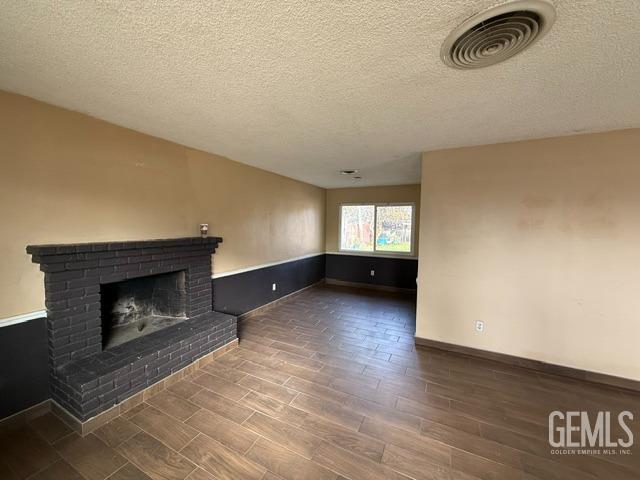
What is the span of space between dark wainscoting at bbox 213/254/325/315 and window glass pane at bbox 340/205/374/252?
1.02 metres

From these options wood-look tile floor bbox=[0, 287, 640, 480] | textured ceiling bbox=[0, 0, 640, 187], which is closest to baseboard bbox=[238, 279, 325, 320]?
wood-look tile floor bbox=[0, 287, 640, 480]

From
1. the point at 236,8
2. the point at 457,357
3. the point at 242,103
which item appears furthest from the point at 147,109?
the point at 457,357

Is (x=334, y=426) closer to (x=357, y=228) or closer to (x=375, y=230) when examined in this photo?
(x=375, y=230)

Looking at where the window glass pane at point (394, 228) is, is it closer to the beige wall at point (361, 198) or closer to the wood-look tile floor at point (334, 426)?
the beige wall at point (361, 198)

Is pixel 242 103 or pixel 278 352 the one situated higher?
pixel 242 103

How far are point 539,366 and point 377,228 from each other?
3717mm

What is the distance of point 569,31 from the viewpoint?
1109 millimetres

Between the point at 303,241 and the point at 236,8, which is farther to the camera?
the point at 303,241

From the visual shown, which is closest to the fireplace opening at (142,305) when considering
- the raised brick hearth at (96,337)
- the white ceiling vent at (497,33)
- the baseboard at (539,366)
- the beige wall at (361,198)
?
the raised brick hearth at (96,337)

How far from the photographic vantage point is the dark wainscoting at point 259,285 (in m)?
3.45

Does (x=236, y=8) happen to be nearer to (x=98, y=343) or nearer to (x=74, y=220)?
(x=74, y=220)

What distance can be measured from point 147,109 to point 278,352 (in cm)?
266

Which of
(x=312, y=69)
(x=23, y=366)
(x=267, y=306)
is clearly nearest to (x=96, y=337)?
(x=23, y=366)

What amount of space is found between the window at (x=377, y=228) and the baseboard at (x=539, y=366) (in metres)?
2.72
